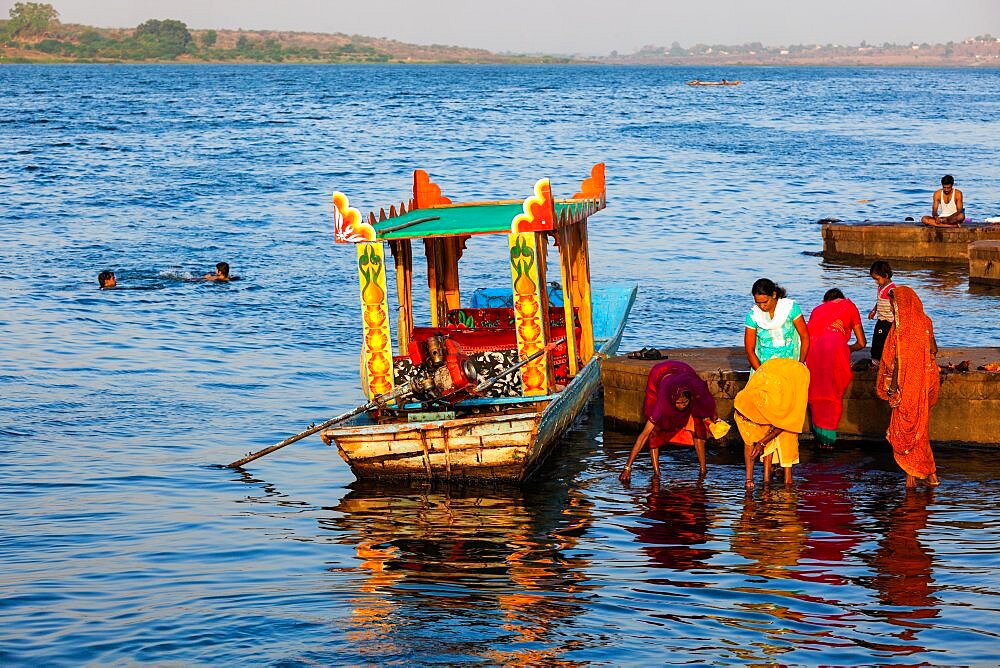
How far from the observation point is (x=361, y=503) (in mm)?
11648

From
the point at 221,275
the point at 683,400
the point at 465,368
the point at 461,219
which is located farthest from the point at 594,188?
the point at 221,275

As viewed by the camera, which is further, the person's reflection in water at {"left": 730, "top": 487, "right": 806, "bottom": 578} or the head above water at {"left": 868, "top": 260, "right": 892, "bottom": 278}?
the head above water at {"left": 868, "top": 260, "right": 892, "bottom": 278}

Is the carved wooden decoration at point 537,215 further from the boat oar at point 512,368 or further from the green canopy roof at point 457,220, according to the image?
the boat oar at point 512,368

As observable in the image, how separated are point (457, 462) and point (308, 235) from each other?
22.0 m

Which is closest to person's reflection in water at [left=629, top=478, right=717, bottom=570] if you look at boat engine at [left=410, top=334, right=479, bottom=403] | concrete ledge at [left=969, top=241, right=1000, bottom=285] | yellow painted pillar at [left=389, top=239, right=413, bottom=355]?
boat engine at [left=410, top=334, right=479, bottom=403]

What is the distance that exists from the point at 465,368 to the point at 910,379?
3938mm

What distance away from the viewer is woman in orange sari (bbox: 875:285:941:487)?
10.7m

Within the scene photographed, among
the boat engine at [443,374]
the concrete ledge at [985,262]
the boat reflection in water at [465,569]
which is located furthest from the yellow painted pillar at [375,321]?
the concrete ledge at [985,262]

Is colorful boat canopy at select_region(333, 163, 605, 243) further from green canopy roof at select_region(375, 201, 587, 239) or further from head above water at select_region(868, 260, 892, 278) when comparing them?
head above water at select_region(868, 260, 892, 278)

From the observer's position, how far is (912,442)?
11008 mm

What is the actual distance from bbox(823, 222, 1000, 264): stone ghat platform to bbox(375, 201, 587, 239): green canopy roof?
14.2m

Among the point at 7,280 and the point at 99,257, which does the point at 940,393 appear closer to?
the point at 7,280

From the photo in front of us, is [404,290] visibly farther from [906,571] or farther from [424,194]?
[906,571]

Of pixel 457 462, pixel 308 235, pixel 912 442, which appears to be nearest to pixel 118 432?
pixel 457 462
